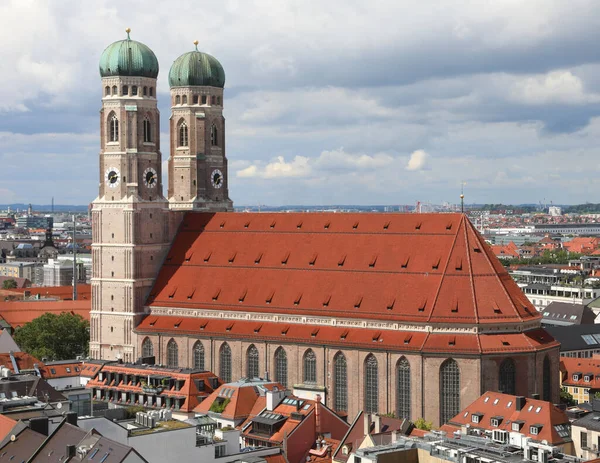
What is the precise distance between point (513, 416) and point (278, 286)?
111 feet

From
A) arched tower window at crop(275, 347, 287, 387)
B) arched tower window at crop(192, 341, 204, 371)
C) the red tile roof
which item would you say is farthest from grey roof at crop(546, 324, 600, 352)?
arched tower window at crop(192, 341, 204, 371)

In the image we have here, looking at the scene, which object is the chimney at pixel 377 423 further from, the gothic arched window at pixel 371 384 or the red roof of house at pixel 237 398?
the gothic arched window at pixel 371 384

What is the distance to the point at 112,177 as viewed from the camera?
125 meters

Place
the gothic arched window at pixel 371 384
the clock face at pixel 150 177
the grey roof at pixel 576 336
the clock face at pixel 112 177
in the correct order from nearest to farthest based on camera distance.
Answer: the gothic arched window at pixel 371 384 → the clock face at pixel 112 177 → the clock face at pixel 150 177 → the grey roof at pixel 576 336

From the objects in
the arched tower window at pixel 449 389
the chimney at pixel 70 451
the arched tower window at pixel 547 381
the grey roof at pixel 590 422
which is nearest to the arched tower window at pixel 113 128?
the arched tower window at pixel 449 389

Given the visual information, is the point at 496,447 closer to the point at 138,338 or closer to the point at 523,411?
the point at 523,411

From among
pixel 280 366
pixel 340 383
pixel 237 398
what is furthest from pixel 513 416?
pixel 280 366

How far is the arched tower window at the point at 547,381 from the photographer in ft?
348

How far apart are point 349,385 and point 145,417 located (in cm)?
3983

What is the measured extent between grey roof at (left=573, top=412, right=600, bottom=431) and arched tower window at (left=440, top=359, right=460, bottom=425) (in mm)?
17461

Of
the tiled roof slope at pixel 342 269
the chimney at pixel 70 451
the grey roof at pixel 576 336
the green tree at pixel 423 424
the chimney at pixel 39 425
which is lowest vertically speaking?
the green tree at pixel 423 424

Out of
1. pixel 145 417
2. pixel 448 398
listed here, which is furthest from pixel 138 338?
pixel 145 417

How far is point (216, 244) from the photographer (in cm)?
12488

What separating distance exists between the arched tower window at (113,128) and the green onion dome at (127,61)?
15.5ft
